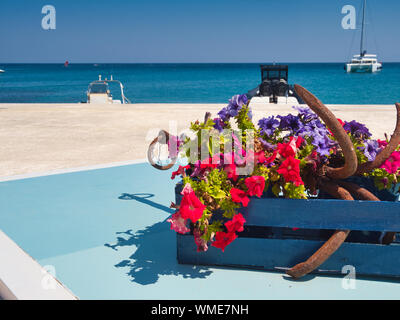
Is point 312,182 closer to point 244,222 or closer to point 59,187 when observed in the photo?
point 244,222

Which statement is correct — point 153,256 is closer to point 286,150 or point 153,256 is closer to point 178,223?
point 178,223

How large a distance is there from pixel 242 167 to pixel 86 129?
677 centimetres

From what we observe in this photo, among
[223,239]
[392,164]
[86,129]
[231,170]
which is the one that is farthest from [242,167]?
[86,129]

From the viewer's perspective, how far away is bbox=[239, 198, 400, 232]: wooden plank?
2176 mm

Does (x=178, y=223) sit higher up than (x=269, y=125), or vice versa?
(x=269, y=125)

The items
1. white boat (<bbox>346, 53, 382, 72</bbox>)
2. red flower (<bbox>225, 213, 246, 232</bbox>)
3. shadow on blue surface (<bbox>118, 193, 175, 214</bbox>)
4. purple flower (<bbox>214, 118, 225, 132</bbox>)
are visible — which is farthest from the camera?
white boat (<bbox>346, 53, 382, 72</bbox>)

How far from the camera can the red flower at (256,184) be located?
210 centimetres

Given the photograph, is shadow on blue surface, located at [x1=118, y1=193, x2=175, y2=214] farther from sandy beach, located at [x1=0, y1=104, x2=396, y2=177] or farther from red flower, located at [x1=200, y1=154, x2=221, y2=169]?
sandy beach, located at [x1=0, y1=104, x2=396, y2=177]

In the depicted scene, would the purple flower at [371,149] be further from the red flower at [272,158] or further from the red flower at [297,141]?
the red flower at [272,158]

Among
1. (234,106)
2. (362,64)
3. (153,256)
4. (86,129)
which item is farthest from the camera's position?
(362,64)

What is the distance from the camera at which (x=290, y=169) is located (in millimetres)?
2115

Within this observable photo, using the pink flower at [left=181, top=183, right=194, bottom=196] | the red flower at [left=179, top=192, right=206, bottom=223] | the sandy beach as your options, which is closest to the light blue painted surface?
the red flower at [left=179, top=192, right=206, bottom=223]

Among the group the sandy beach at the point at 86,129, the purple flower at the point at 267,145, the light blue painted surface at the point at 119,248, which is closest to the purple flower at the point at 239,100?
the purple flower at the point at 267,145
